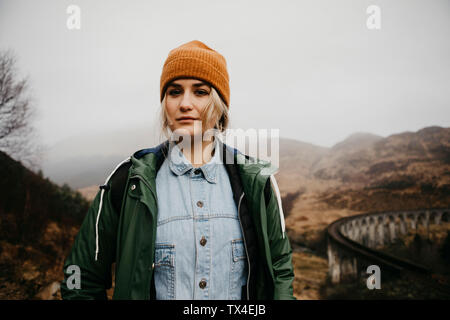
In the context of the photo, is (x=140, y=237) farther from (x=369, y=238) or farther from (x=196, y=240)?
(x=369, y=238)

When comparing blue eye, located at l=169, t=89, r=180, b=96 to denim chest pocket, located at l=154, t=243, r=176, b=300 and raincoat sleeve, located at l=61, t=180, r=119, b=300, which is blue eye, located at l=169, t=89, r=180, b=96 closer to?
raincoat sleeve, located at l=61, t=180, r=119, b=300

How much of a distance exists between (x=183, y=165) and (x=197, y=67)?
71 cm

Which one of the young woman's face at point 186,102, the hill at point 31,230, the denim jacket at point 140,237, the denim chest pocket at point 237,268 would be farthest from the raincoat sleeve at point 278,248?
the hill at point 31,230

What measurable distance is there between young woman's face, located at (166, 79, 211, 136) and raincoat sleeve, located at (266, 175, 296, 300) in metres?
0.68

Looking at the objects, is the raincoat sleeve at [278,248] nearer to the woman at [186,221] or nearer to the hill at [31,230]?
the woman at [186,221]

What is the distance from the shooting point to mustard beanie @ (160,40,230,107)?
1.70 metres

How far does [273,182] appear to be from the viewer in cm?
167

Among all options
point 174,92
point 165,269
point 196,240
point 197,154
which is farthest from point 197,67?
point 165,269

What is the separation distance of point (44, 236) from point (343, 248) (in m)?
7.23

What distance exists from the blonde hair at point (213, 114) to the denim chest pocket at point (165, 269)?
0.80 metres

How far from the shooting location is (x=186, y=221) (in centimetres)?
142

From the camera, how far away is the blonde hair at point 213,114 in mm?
1630

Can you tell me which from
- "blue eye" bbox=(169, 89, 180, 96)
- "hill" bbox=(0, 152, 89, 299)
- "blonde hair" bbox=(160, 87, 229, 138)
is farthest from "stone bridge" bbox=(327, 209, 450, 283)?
A: "hill" bbox=(0, 152, 89, 299)
